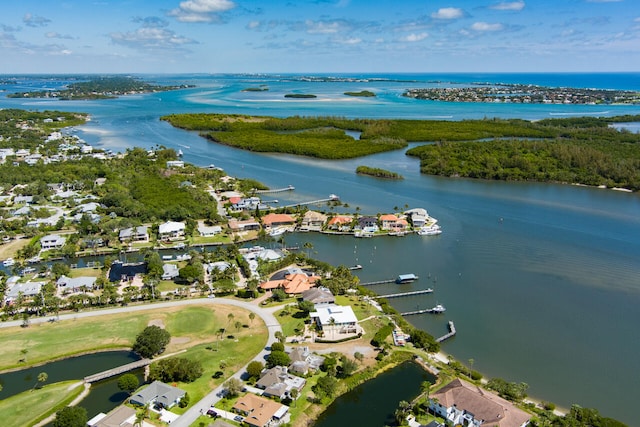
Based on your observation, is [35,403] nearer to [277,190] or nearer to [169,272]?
[169,272]

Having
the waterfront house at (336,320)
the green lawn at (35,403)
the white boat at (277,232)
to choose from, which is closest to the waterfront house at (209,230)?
the white boat at (277,232)

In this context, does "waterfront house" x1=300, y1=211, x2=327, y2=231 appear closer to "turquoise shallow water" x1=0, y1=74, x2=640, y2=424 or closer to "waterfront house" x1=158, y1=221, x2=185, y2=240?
"turquoise shallow water" x1=0, y1=74, x2=640, y2=424

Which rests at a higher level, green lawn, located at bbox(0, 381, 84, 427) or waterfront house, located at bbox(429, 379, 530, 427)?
waterfront house, located at bbox(429, 379, 530, 427)

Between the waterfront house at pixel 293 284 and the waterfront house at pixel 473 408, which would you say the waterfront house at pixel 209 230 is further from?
the waterfront house at pixel 473 408

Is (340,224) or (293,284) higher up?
(340,224)

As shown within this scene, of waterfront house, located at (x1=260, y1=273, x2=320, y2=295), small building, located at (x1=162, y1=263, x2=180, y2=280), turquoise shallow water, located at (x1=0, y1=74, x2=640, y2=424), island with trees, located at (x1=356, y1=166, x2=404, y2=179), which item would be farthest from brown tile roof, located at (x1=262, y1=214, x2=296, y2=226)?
island with trees, located at (x1=356, y1=166, x2=404, y2=179)

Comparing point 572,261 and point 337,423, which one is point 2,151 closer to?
point 337,423

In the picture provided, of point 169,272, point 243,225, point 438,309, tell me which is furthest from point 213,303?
point 243,225

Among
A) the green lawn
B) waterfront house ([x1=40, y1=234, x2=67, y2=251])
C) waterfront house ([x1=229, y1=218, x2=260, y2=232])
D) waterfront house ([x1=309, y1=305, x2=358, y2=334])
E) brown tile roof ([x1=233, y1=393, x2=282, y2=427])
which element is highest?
waterfront house ([x1=229, y1=218, x2=260, y2=232])

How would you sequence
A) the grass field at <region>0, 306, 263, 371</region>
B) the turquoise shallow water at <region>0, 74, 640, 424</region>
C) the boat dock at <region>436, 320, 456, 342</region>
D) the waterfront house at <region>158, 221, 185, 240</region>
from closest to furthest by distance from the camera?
the turquoise shallow water at <region>0, 74, 640, 424</region> < the grass field at <region>0, 306, 263, 371</region> < the boat dock at <region>436, 320, 456, 342</region> < the waterfront house at <region>158, 221, 185, 240</region>
